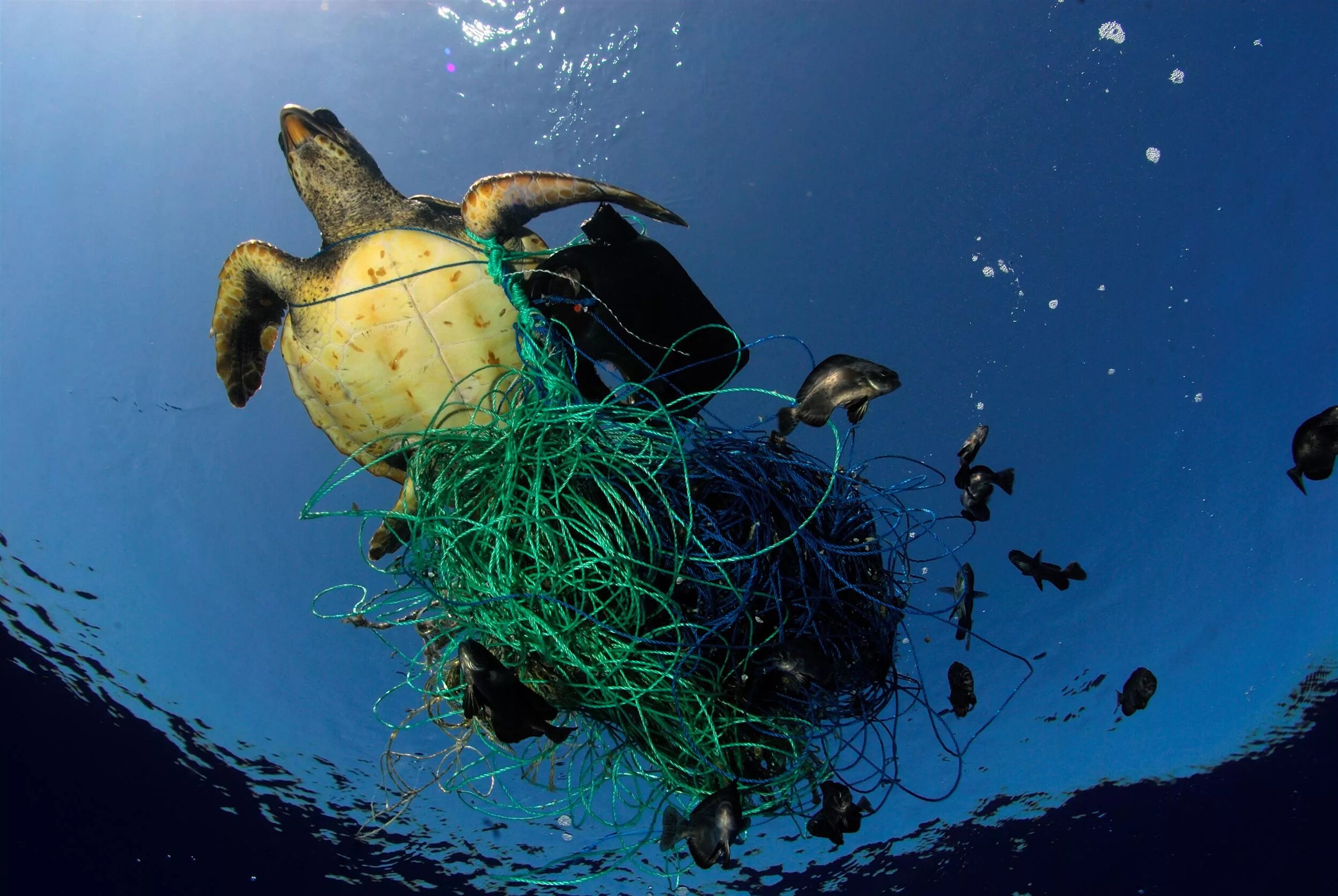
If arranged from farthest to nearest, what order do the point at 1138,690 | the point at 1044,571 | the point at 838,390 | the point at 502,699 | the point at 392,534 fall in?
the point at 1138,690 → the point at 392,534 → the point at 1044,571 → the point at 838,390 → the point at 502,699

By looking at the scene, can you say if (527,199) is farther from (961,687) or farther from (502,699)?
(961,687)

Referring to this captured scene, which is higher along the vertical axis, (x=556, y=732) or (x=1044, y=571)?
(x=1044, y=571)

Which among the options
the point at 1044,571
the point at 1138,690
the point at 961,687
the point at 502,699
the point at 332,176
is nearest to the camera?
the point at 502,699

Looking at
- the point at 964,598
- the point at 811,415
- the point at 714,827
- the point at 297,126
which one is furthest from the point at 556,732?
the point at 297,126

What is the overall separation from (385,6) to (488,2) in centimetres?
97

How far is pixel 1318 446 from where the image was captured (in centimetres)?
241

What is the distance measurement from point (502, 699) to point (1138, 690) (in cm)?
340

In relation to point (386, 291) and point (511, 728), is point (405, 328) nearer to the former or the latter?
point (386, 291)

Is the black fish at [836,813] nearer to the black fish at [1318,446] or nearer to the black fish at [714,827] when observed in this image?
the black fish at [714,827]

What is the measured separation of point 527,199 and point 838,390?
1477 mm

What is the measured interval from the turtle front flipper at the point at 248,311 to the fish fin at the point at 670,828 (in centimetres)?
282

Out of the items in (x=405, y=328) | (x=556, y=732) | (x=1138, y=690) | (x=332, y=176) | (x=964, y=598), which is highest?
(x=332, y=176)

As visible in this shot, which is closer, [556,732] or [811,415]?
[556,732]

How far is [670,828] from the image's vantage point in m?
2.12
